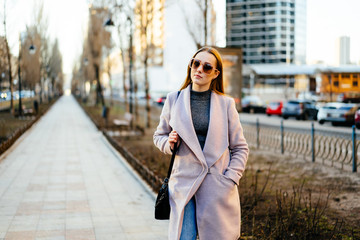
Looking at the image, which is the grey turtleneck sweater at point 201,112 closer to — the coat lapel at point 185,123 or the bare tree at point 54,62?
the coat lapel at point 185,123

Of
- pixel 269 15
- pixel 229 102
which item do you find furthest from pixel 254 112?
pixel 269 15

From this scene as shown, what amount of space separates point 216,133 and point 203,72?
44cm

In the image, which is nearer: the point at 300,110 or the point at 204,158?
the point at 204,158

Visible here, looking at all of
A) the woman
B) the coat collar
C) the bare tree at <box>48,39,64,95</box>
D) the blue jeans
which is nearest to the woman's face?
→ the woman

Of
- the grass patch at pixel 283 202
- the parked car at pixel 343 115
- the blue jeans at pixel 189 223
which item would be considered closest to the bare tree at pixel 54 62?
the parked car at pixel 343 115

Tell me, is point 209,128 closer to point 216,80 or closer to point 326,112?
point 216,80

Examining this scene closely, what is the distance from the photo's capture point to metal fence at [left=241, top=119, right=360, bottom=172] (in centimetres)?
1020

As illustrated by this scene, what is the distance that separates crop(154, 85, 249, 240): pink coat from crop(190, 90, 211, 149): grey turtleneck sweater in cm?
5

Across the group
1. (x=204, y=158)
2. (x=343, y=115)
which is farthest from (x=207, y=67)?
(x=343, y=115)

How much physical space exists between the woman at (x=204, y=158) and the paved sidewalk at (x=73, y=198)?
8.16ft

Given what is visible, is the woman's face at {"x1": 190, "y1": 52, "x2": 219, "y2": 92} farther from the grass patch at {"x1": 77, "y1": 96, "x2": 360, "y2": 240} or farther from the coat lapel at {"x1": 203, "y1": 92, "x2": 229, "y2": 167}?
the grass patch at {"x1": 77, "y1": 96, "x2": 360, "y2": 240}

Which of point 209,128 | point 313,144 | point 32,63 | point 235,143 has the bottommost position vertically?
point 313,144

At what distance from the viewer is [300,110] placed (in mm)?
29906

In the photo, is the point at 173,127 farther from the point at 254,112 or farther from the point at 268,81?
the point at 268,81
